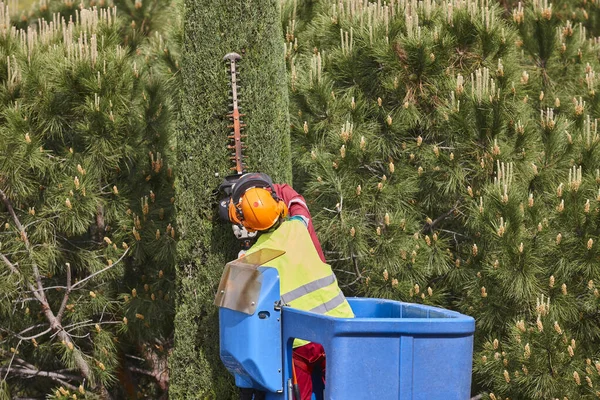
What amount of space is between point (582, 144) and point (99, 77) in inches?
141

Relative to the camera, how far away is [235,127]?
16.1ft

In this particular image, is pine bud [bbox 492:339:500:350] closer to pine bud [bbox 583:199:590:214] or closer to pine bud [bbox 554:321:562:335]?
pine bud [bbox 554:321:562:335]

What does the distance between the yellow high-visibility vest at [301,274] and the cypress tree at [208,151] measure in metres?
0.75

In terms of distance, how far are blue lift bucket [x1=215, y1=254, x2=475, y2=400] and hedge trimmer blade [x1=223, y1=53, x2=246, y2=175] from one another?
2.91ft

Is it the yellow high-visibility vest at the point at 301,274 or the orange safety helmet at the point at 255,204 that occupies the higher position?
the orange safety helmet at the point at 255,204

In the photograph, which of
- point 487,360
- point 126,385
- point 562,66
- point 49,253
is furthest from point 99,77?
point 562,66

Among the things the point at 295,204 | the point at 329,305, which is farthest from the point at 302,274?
the point at 295,204

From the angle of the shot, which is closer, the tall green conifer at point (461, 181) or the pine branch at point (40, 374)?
the tall green conifer at point (461, 181)

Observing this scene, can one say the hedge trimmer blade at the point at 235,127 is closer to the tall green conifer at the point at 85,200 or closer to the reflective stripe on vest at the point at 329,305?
the reflective stripe on vest at the point at 329,305

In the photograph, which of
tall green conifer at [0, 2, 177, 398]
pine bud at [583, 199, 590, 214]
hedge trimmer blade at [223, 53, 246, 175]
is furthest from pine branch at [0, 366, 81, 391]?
pine bud at [583, 199, 590, 214]

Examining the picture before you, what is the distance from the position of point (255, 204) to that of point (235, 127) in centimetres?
80

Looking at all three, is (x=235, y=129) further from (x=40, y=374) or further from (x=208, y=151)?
(x=40, y=374)

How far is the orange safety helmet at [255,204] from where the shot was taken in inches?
168

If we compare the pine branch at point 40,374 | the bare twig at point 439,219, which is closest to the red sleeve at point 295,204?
the bare twig at point 439,219
